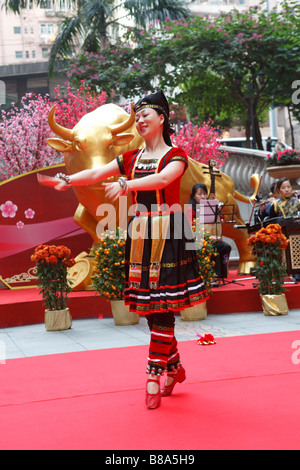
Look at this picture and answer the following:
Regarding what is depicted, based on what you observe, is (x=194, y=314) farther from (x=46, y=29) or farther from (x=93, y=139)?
(x=46, y=29)

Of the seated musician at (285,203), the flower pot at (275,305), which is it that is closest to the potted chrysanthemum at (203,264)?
the flower pot at (275,305)

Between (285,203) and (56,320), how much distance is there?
3.22 m

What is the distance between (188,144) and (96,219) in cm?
279

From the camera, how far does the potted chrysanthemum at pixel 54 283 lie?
5.74m

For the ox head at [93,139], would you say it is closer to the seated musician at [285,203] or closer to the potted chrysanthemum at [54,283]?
the potted chrysanthemum at [54,283]

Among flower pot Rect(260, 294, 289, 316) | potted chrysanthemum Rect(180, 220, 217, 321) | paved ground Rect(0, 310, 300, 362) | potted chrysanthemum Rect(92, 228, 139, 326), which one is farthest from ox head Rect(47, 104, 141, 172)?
flower pot Rect(260, 294, 289, 316)

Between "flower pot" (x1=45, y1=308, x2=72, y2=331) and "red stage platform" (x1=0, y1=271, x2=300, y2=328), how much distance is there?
579mm

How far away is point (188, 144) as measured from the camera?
357 inches

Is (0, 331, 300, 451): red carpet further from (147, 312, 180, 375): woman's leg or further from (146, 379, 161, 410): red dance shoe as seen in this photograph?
(147, 312, 180, 375): woman's leg

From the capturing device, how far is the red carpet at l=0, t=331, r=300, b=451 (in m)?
2.54

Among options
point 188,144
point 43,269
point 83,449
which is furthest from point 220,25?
point 83,449

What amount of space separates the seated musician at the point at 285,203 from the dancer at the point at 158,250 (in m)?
4.20

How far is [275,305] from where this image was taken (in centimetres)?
614
